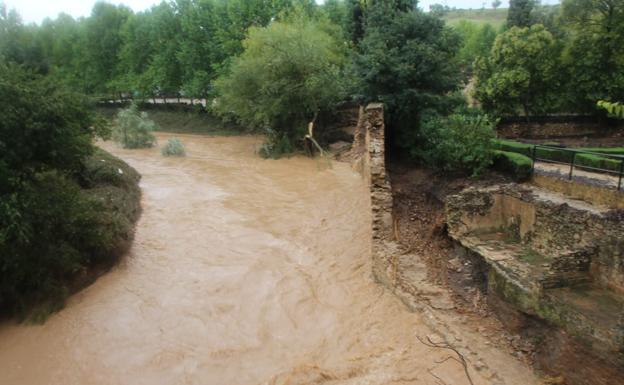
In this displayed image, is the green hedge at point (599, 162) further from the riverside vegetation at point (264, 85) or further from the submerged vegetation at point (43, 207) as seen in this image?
the submerged vegetation at point (43, 207)

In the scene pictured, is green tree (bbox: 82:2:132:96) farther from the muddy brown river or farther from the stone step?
the stone step

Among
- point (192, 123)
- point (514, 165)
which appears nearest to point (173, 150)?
point (192, 123)

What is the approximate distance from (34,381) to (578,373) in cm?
891

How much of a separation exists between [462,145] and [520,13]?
73.7ft

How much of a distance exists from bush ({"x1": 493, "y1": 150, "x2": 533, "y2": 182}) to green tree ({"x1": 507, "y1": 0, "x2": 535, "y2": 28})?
68.7 ft

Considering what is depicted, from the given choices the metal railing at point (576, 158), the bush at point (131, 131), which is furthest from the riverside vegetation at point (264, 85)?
the metal railing at point (576, 158)

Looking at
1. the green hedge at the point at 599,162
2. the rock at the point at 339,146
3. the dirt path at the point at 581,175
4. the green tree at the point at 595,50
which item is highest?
the green tree at the point at 595,50

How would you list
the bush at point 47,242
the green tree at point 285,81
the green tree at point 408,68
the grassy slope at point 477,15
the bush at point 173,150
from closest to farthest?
the bush at point 47,242, the green tree at point 408,68, the green tree at point 285,81, the bush at point 173,150, the grassy slope at point 477,15

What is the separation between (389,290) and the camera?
9.18 meters

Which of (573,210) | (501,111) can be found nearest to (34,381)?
(573,210)

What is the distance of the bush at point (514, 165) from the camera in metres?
14.1

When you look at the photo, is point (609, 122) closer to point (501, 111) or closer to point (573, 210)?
point (501, 111)

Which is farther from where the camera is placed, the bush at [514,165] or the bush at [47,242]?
the bush at [514,165]

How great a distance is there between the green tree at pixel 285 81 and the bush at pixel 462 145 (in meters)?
8.43
